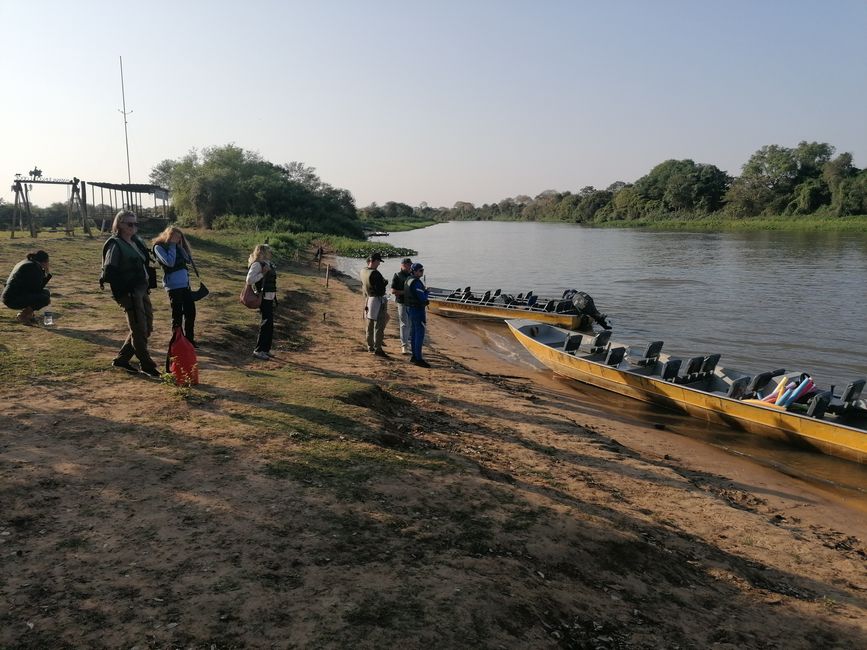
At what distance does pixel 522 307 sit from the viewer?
70.7 ft

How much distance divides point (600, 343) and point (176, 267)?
9.72m

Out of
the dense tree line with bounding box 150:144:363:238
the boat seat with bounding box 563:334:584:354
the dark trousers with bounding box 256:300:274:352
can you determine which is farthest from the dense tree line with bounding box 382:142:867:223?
the dark trousers with bounding box 256:300:274:352

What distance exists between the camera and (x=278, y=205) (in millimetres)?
56156

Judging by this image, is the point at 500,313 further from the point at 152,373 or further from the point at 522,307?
the point at 152,373

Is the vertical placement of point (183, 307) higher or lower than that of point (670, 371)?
higher

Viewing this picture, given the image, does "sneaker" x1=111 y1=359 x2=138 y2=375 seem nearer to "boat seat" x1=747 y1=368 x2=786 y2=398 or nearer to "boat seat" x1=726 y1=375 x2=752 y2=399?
"boat seat" x1=726 y1=375 x2=752 y2=399

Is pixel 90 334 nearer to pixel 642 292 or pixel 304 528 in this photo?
pixel 304 528

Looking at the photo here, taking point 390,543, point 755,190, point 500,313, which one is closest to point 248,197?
point 500,313

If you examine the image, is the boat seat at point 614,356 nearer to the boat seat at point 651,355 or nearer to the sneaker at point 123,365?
the boat seat at point 651,355

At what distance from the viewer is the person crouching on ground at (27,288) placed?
9531mm

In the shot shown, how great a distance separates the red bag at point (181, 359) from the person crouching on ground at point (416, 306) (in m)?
4.90

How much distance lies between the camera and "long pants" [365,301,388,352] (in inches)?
455

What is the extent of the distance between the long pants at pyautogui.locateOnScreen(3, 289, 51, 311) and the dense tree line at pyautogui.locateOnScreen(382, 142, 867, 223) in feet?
279

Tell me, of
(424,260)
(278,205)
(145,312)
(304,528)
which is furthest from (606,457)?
(278,205)
